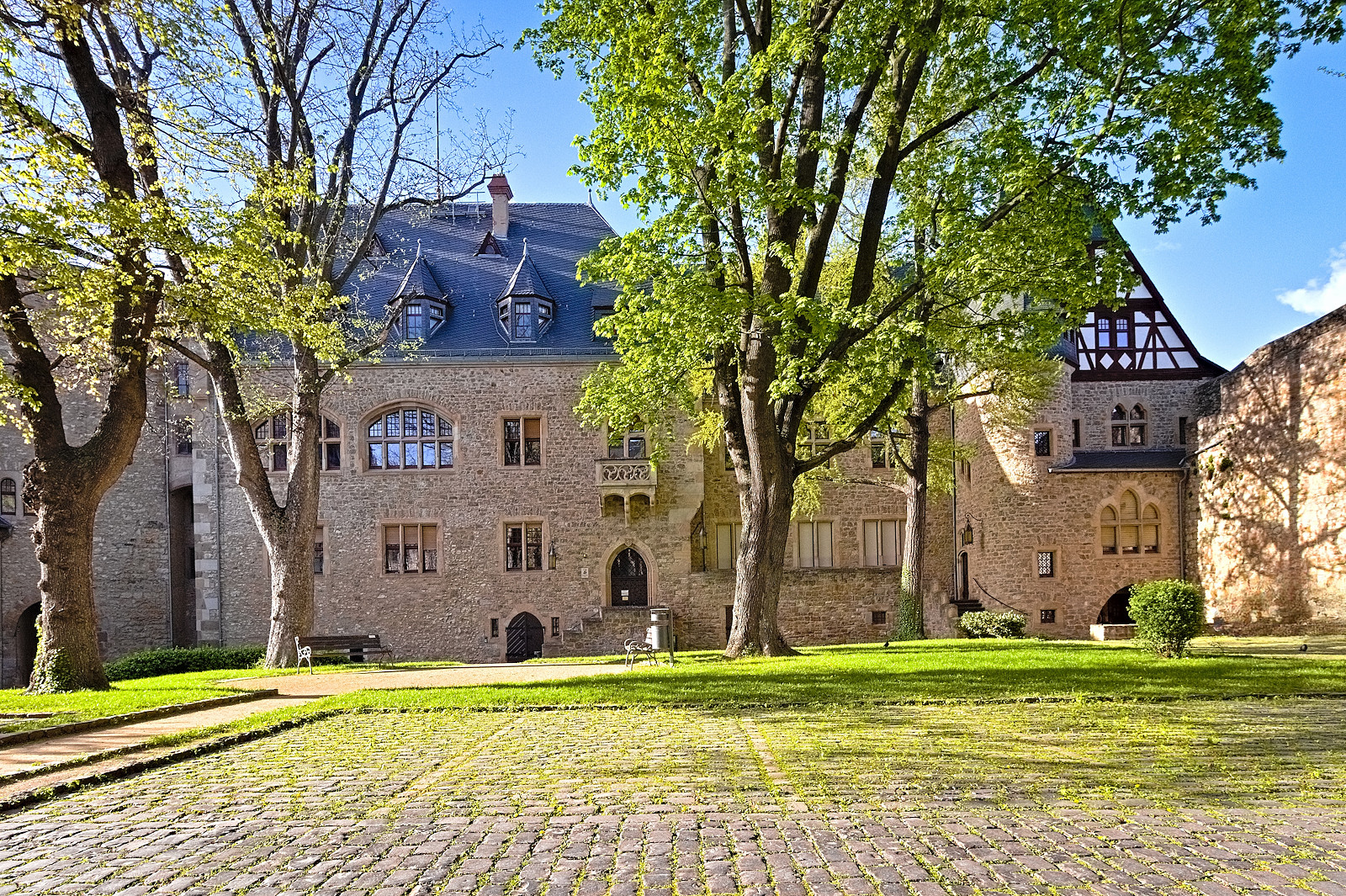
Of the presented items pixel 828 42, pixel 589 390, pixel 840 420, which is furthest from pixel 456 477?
pixel 828 42

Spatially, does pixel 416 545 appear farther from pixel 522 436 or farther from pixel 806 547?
pixel 806 547

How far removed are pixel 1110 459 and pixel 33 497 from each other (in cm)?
2422

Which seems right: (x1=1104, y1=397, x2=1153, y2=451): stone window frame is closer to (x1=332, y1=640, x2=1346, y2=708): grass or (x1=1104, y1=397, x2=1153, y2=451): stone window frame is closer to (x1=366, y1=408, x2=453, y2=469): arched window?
(x1=332, y1=640, x2=1346, y2=708): grass

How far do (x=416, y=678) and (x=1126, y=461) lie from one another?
787 inches

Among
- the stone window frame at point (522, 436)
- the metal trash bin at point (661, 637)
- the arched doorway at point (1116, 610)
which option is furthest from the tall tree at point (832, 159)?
the arched doorway at point (1116, 610)

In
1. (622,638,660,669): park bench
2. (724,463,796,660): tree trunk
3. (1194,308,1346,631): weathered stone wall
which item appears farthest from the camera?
(1194,308,1346,631): weathered stone wall

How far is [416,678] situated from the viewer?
13648 mm

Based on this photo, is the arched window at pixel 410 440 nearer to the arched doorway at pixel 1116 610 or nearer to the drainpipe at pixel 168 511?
the drainpipe at pixel 168 511

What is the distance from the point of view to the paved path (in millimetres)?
12023

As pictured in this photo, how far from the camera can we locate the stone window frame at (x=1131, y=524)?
24641 millimetres

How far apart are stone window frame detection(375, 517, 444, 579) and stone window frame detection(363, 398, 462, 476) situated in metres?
1.28

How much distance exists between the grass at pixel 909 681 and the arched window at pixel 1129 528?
1228 centimetres

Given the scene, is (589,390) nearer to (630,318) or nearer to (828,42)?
(630,318)

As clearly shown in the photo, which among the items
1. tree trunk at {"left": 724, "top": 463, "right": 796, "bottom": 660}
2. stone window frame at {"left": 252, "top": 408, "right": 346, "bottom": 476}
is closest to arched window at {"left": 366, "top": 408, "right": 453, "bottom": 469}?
stone window frame at {"left": 252, "top": 408, "right": 346, "bottom": 476}
